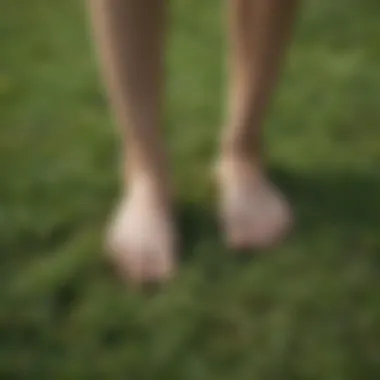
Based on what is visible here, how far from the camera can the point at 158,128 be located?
0.89 meters

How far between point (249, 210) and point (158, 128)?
193mm

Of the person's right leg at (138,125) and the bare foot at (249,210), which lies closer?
the person's right leg at (138,125)

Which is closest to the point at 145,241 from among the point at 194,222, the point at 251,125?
the point at 194,222

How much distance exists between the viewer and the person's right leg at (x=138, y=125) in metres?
0.78

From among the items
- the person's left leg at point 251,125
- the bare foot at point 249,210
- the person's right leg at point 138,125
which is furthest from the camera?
the bare foot at point 249,210

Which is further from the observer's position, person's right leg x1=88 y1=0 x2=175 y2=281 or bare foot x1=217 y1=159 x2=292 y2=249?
bare foot x1=217 y1=159 x2=292 y2=249

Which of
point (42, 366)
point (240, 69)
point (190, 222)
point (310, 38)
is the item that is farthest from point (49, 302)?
point (310, 38)

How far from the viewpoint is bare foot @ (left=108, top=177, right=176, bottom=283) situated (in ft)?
3.19

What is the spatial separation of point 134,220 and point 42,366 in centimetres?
21

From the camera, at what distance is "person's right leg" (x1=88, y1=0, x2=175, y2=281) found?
78cm

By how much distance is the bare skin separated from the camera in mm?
797

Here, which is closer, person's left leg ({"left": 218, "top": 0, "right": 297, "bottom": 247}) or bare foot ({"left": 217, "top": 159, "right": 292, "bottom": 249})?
person's left leg ({"left": 218, "top": 0, "right": 297, "bottom": 247})

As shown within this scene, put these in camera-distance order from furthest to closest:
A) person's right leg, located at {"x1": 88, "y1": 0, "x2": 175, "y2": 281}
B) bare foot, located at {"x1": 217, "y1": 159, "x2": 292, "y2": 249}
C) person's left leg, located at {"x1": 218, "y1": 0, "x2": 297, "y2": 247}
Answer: bare foot, located at {"x1": 217, "y1": 159, "x2": 292, "y2": 249}
person's left leg, located at {"x1": 218, "y1": 0, "x2": 297, "y2": 247}
person's right leg, located at {"x1": 88, "y1": 0, "x2": 175, "y2": 281}

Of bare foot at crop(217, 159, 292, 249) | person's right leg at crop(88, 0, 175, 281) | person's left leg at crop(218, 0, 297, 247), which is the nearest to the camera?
person's right leg at crop(88, 0, 175, 281)
